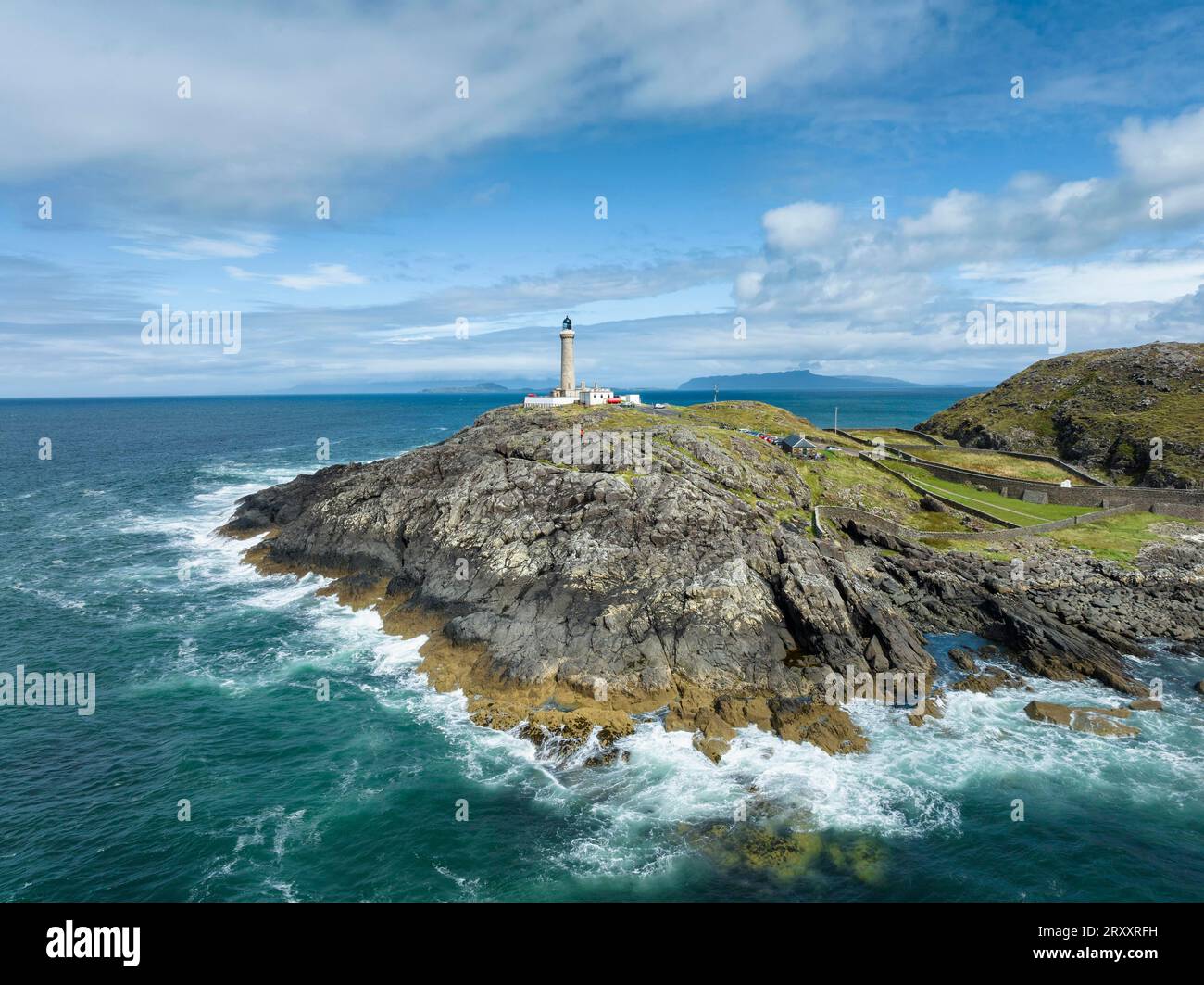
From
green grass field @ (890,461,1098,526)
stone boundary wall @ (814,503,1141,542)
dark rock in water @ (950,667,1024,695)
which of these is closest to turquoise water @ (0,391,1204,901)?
dark rock in water @ (950,667,1024,695)

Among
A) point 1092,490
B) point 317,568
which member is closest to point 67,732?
point 317,568

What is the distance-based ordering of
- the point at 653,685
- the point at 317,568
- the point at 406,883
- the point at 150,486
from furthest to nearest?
the point at 150,486 → the point at 317,568 → the point at 653,685 → the point at 406,883
